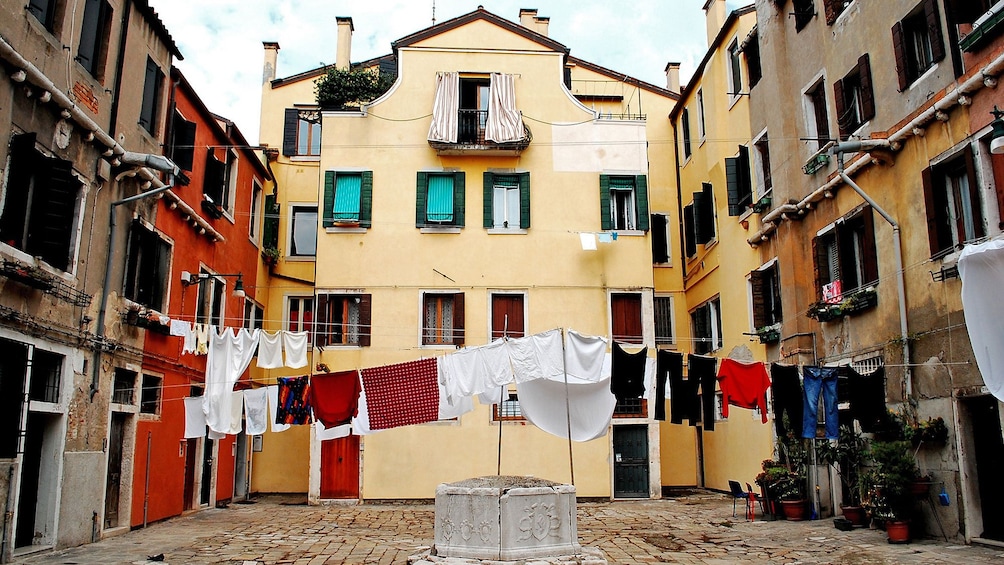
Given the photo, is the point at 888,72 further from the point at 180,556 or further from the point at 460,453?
the point at 180,556

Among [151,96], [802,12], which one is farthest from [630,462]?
[151,96]

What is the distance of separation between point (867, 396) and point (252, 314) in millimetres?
16822

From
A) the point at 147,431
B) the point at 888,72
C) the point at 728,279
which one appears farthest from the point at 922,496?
the point at 147,431

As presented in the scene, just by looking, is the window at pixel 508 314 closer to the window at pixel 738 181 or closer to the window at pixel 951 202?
the window at pixel 738 181

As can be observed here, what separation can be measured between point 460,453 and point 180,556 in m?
9.42

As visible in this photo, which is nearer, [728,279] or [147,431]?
[147,431]

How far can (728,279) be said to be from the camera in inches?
828

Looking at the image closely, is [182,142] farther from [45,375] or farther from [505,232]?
[505,232]

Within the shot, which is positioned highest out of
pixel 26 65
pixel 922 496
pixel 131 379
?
pixel 26 65

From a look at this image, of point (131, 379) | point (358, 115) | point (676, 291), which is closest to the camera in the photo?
point (131, 379)

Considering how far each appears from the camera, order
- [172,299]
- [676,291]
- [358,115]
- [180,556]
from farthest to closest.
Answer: [676,291]
[358,115]
[172,299]
[180,556]

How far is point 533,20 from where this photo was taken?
92.5 ft

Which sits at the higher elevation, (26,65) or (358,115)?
(358,115)

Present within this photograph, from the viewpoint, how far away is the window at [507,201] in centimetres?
2194
